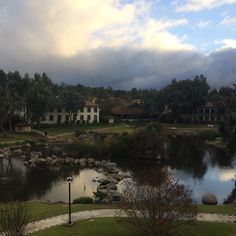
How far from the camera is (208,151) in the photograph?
262 feet

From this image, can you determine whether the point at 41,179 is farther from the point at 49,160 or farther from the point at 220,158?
the point at 220,158

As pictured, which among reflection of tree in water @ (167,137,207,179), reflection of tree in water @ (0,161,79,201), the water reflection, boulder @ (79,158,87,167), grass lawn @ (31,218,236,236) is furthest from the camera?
boulder @ (79,158,87,167)

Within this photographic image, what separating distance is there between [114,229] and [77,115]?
337ft

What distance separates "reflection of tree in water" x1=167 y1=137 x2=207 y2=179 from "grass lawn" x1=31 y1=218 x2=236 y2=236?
101 feet

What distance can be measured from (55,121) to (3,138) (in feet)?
120

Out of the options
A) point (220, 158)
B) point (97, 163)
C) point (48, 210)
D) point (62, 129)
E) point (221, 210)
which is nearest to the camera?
point (48, 210)

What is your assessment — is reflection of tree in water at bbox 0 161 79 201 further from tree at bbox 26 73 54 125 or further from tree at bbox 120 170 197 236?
tree at bbox 26 73 54 125

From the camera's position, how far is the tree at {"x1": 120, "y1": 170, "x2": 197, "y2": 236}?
781 inches

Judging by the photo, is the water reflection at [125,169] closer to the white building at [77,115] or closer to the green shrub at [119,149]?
the green shrub at [119,149]

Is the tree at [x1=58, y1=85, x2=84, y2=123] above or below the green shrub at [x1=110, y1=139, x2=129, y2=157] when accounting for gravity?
above

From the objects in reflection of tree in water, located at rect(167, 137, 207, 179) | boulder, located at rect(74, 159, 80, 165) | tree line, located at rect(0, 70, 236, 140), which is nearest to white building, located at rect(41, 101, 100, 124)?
tree line, located at rect(0, 70, 236, 140)

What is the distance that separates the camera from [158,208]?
1984 cm

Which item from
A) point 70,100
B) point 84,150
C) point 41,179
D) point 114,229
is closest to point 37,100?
point 70,100

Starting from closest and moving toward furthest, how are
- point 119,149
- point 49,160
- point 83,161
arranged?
point 49,160, point 83,161, point 119,149
